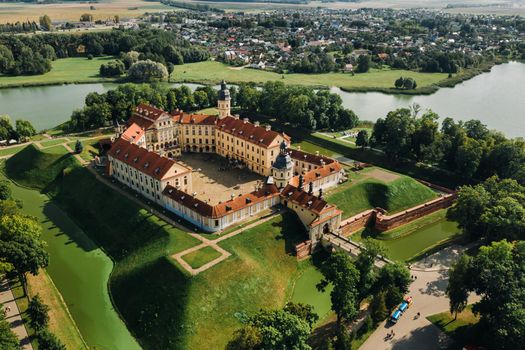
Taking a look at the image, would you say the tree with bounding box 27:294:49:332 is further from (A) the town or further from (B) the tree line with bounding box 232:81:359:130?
(B) the tree line with bounding box 232:81:359:130

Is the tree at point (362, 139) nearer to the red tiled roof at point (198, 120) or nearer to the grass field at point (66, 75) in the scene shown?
the red tiled roof at point (198, 120)

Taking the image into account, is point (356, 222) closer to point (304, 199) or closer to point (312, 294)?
point (304, 199)

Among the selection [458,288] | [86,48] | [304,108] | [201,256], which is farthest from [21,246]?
[86,48]

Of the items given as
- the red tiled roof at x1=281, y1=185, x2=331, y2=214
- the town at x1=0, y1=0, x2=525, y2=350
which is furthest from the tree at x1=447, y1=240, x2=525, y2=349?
the red tiled roof at x1=281, y1=185, x2=331, y2=214

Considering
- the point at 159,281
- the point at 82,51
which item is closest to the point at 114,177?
the point at 159,281

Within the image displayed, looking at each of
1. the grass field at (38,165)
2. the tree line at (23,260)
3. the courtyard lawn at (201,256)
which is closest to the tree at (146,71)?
the grass field at (38,165)
